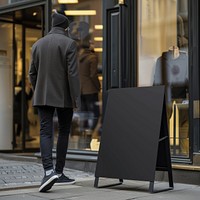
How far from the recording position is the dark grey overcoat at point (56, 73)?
5410mm

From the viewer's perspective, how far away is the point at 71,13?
7957 mm

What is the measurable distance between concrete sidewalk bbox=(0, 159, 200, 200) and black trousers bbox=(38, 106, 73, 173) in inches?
13.2

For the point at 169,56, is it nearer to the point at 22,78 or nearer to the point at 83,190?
the point at 83,190

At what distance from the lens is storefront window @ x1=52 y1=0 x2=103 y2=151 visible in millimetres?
7552

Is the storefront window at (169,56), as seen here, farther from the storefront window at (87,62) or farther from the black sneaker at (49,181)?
the black sneaker at (49,181)

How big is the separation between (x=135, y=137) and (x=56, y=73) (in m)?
1.17

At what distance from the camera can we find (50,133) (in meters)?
5.51

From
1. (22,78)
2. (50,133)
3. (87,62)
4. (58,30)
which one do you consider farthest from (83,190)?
(22,78)

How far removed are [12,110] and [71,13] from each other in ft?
9.37

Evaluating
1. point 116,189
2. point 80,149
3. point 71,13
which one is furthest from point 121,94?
point 71,13

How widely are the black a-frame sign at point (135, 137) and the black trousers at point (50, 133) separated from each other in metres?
0.47

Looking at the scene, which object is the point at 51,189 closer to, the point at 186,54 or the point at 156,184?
the point at 156,184

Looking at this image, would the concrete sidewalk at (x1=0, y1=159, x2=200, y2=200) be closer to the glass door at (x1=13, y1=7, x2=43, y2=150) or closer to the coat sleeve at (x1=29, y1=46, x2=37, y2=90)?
the coat sleeve at (x1=29, y1=46, x2=37, y2=90)

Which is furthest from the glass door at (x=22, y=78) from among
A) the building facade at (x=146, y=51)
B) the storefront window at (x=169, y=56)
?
the storefront window at (x=169, y=56)
